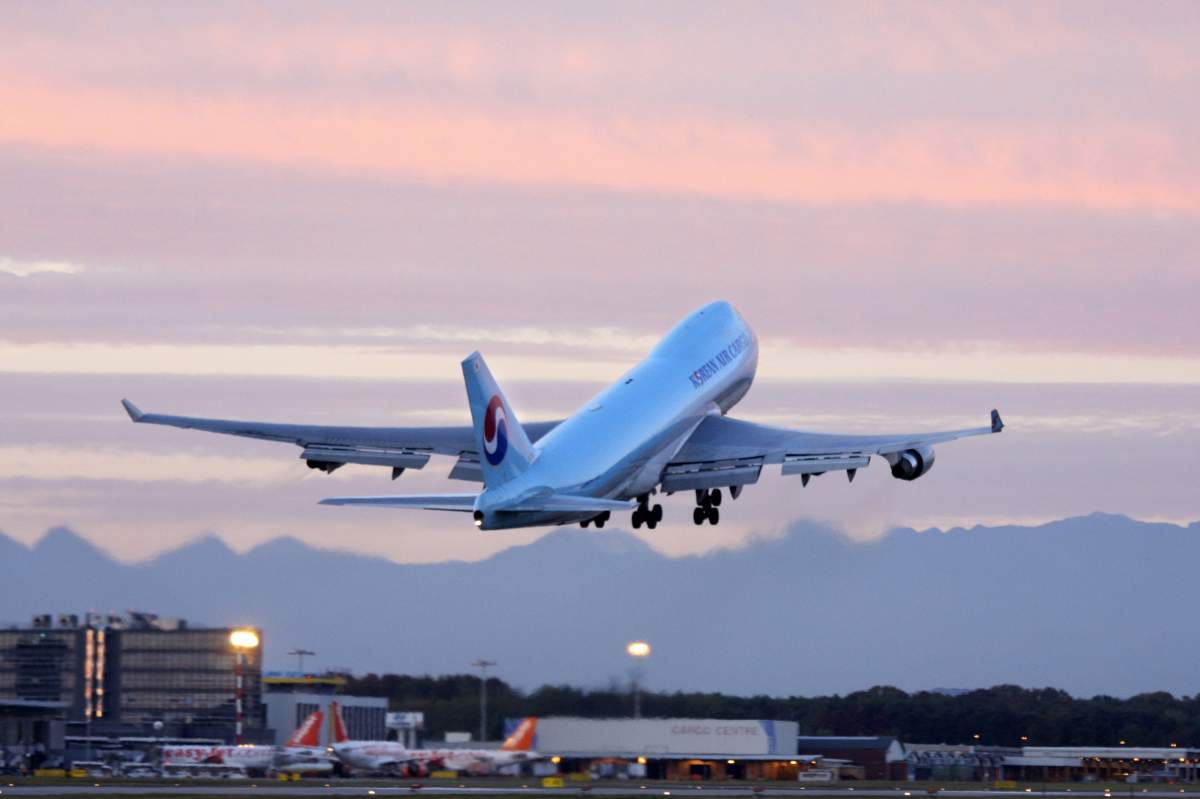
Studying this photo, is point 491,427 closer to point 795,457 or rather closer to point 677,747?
point 795,457

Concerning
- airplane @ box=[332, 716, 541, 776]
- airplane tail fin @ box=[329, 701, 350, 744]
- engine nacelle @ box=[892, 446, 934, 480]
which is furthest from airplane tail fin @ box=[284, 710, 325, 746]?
engine nacelle @ box=[892, 446, 934, 480]

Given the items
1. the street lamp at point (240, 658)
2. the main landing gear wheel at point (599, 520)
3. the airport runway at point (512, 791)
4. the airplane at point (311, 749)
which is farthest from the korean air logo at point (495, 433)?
the street lamp at point (240, 658)

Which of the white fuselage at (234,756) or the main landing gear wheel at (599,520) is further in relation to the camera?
the white fuselage at (234,756)

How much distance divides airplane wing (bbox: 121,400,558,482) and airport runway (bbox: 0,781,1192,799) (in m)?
11.2

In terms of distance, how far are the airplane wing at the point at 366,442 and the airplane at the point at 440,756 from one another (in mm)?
19865

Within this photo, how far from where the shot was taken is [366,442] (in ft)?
238

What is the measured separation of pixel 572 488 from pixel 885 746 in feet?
139

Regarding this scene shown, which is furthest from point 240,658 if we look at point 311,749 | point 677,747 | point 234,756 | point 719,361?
point 719,361

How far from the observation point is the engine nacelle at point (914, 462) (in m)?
76.9

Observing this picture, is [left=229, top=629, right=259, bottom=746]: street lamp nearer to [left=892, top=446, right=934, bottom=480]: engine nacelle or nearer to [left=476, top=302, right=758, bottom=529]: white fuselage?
[left=476, top=302, right=758, bottom=529]: white fuselage

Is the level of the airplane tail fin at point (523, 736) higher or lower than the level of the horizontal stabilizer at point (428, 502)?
lower

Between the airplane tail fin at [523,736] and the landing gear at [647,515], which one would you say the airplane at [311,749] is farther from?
the landing gear at [647,515]

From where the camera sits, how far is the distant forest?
313 feet

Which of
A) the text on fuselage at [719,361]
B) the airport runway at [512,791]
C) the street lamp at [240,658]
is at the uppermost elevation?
the text on fuselage at [719,361]
